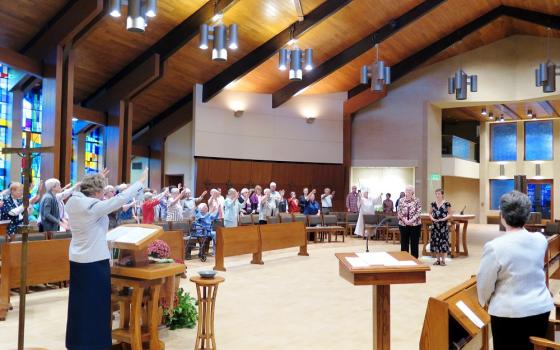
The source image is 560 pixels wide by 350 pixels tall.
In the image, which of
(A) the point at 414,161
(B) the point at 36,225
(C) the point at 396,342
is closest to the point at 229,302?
Result: (C) the point at 396,342

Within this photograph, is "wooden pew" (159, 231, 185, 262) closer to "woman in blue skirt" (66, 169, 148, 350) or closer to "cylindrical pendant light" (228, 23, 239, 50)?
"woman in blue skirt" (66, 169, 148, 350)

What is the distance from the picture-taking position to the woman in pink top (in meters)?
8.11

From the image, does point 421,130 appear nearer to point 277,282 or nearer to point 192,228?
point 192,228

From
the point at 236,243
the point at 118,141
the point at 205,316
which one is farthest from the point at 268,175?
the point at 205,316

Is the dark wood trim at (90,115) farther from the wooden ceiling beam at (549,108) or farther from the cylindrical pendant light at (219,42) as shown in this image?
the wooden ceiling beam at (549,108)

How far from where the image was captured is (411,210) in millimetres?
8133

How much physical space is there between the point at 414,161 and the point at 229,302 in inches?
465

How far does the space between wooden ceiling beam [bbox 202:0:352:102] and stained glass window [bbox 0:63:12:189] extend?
4.79 meters

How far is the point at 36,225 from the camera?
751 cm

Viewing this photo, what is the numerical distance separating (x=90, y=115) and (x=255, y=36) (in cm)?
429

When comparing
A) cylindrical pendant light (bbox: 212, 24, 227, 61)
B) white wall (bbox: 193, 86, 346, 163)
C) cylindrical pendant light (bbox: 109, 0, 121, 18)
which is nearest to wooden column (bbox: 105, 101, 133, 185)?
white wall (bbox: 193, 86, 346, 163)

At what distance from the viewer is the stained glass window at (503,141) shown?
68.1 feet

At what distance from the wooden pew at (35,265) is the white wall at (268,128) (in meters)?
8.22

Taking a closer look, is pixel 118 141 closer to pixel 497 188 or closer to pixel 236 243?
pixel 236 243
